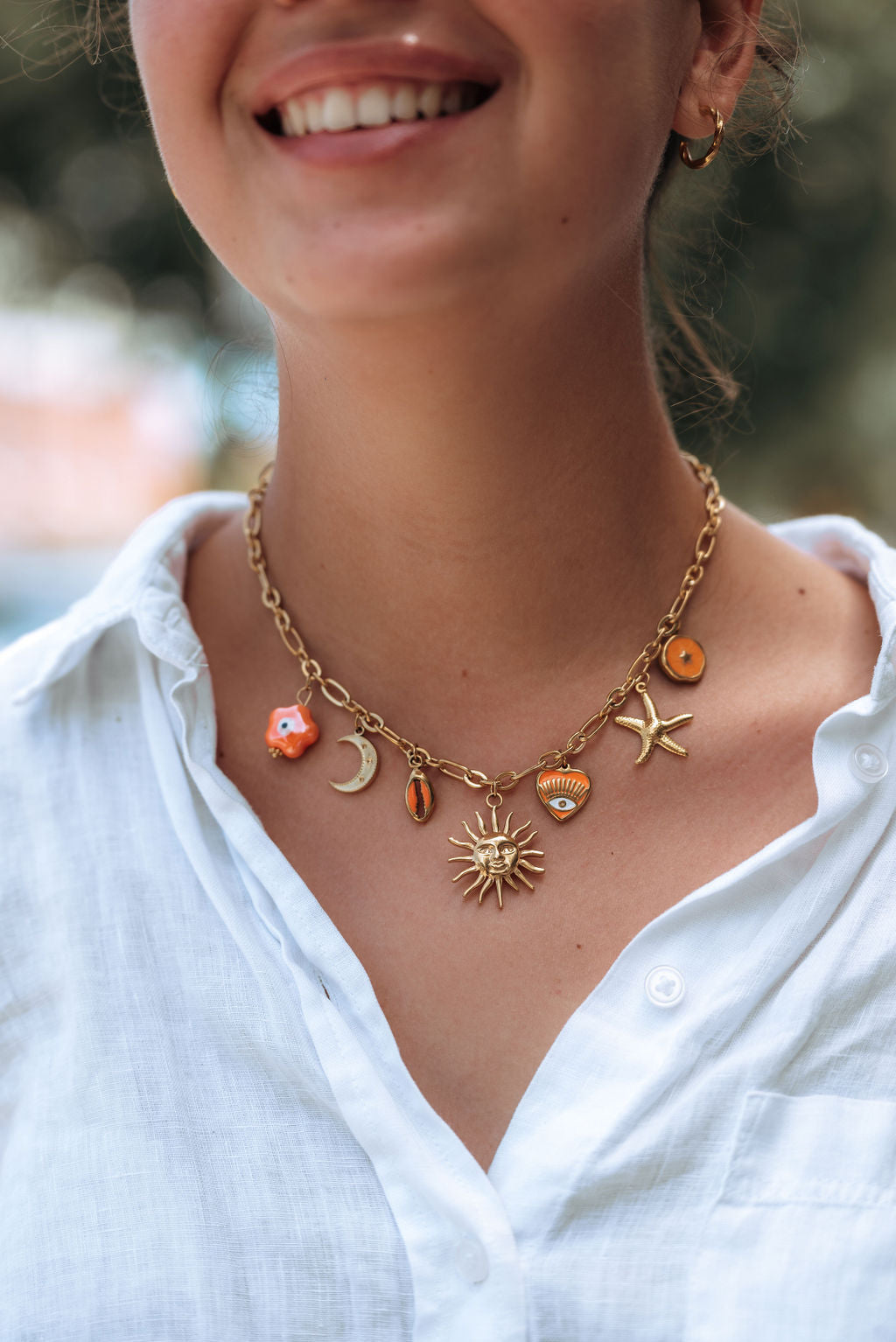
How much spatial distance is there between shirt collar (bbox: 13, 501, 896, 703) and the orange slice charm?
212mm

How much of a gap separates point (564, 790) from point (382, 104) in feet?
2.41

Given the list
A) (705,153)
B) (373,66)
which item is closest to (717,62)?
(705,153)

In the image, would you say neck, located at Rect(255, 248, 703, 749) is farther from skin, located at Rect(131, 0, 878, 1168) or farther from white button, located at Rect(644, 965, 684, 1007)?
white button, located at Rect(644, 965, 684, 1007)

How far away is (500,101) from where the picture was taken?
1120 millimetres

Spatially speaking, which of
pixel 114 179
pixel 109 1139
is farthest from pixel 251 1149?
pixel 114 179

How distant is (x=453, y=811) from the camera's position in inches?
54.6

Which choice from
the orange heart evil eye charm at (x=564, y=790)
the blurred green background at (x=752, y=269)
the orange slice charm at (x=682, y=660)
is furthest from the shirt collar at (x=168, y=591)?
the blurred green background at (x=752, y=269)

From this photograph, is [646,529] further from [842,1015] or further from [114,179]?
[114,179]

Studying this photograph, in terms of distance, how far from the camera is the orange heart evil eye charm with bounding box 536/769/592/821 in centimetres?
136

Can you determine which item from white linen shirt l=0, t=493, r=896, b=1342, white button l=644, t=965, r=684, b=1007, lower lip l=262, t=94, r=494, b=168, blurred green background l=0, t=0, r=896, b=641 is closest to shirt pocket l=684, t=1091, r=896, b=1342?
white linen shirt l=0, t=493, r=896, b=1342

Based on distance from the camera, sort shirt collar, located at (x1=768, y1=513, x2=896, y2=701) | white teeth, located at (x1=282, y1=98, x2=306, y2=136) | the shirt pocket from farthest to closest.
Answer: shirt collar, located at (x1=768, y1=513, x2=896, y2=701), white teeth, located at (x1=282, y1=98, x2=306, y2=136), the shirt pocket

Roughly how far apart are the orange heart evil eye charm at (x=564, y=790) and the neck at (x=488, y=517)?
10 cm

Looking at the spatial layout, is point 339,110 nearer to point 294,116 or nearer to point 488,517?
point 294,116

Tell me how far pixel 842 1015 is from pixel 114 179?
384 centimetres
